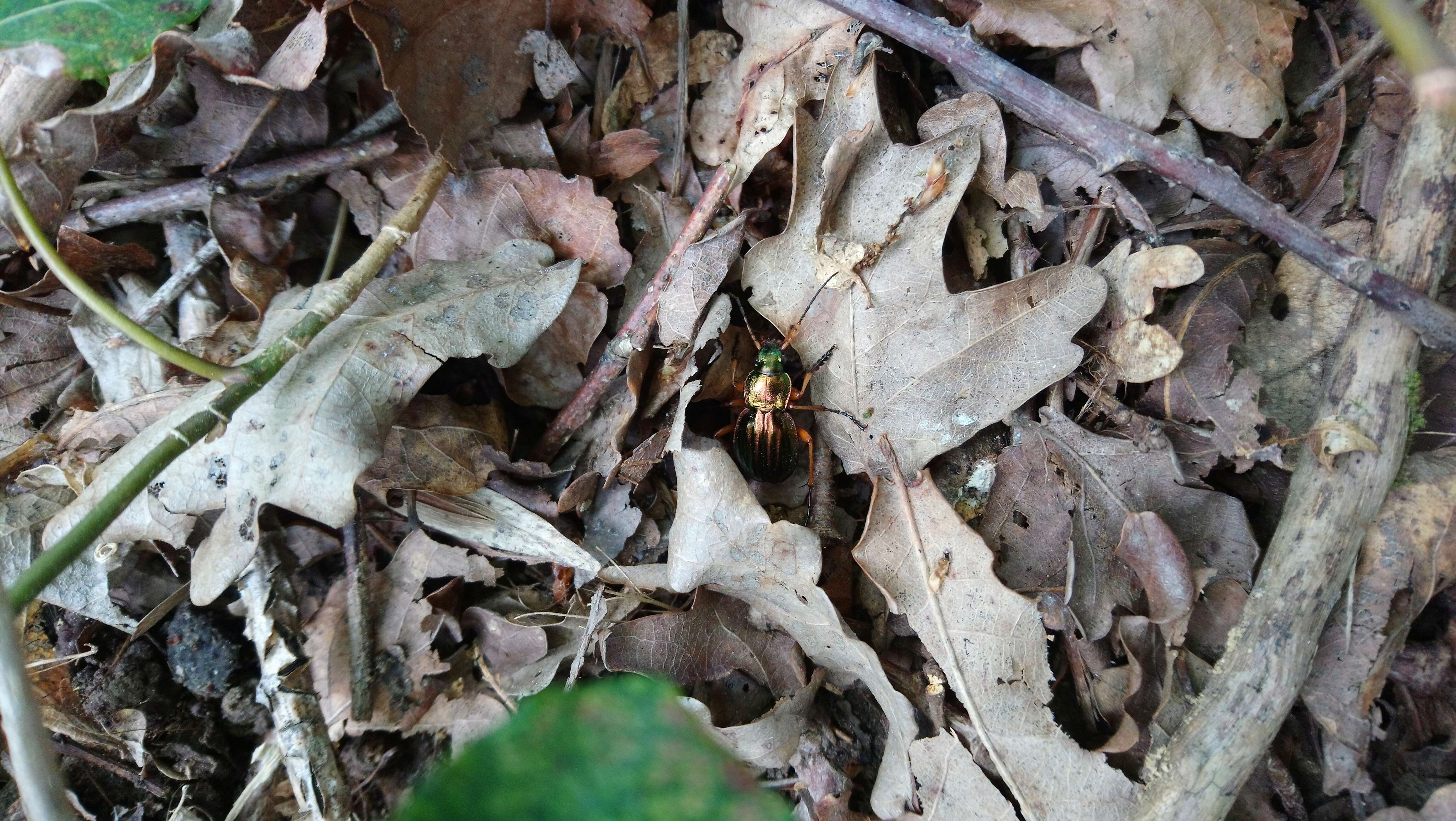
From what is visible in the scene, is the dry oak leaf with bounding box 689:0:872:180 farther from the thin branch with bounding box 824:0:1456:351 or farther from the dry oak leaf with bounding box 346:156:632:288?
the dry oak leaf with bounding box 346:156:632:288

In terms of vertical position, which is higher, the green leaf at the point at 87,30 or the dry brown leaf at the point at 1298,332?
the green leaf at the point at 87,30

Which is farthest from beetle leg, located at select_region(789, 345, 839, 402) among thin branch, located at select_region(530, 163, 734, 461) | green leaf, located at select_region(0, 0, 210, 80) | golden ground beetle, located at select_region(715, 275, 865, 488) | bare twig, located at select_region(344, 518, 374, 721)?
green leaf, located at select_region(0, 0, 210, 80)

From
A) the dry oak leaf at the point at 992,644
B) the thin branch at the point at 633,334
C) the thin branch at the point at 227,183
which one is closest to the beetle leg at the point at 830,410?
the dry oak leaf at the point at 992,644

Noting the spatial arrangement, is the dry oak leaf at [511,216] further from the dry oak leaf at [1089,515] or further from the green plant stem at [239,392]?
the dry oak leaf at [1089,515]

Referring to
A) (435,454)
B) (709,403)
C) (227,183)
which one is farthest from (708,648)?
(227,183)

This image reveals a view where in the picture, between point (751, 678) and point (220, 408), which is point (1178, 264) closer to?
point (751, 678)

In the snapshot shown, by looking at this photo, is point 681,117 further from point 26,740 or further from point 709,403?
point 26,740
